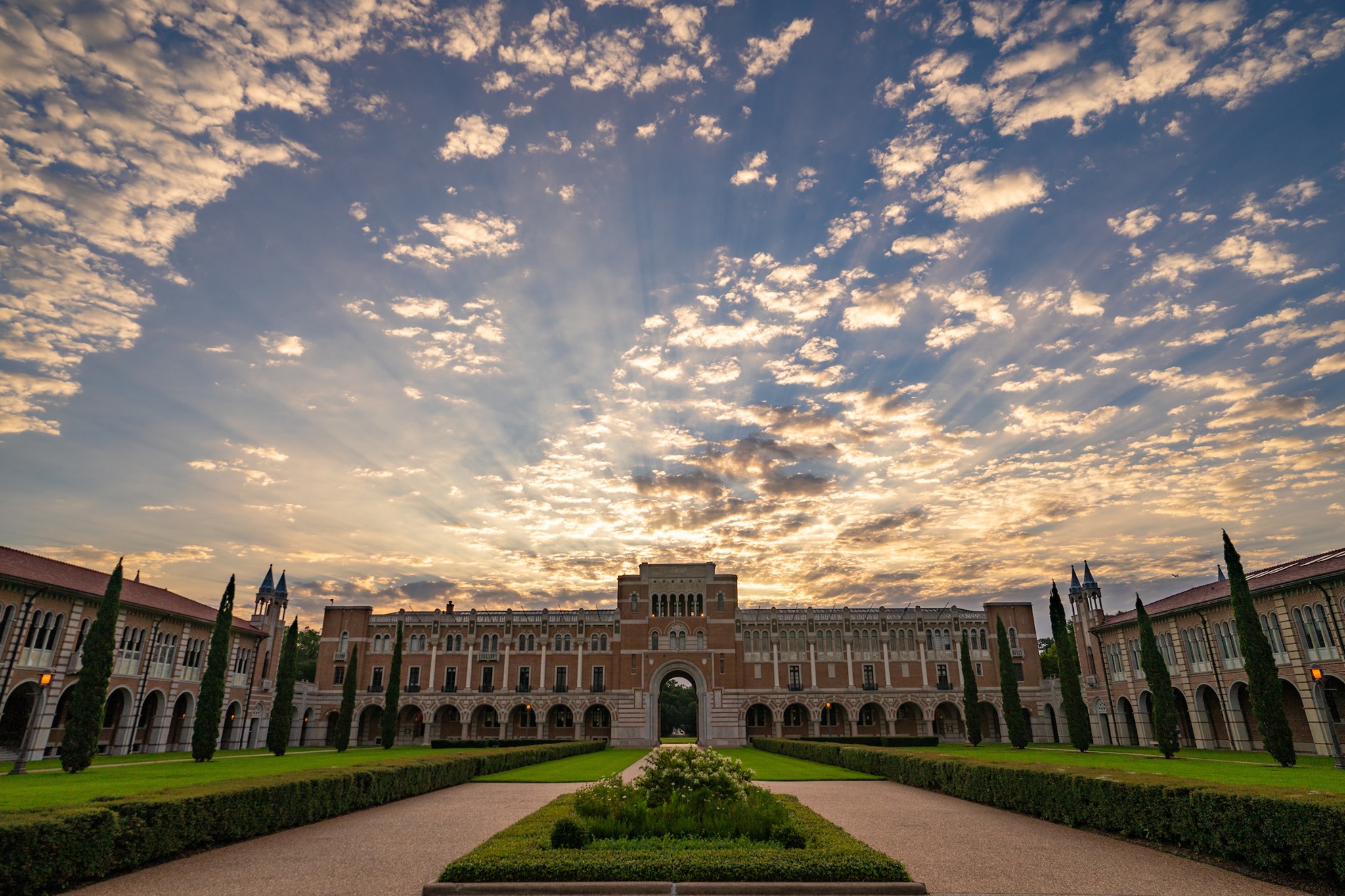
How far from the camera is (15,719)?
110 ft

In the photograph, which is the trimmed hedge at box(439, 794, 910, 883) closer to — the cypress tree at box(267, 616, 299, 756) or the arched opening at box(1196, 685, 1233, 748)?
the cypress tree at box(267, 616, 299, 756)

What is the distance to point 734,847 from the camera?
10359 mm

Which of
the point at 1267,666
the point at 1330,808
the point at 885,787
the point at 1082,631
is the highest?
the point at 1082,631

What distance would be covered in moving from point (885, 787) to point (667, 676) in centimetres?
3874

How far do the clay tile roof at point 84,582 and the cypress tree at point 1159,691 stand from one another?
4973 cm

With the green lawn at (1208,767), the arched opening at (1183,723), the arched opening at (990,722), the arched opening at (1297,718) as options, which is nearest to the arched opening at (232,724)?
the green lawn at (1208,767)

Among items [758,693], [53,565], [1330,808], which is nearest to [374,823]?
[1330,808]

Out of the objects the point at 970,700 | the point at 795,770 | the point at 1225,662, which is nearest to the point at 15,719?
the point at 795,770

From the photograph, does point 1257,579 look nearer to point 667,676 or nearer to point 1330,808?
point 1330,808

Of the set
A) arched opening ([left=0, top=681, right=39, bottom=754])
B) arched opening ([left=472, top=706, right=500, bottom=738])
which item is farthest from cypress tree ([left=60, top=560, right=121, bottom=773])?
arched opening ([left=472, top=706, right=500, bottom=738])

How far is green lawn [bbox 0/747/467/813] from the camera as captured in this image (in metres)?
13.4

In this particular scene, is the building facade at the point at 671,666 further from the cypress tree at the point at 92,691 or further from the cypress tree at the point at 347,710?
the cypress tree at the point at 92,691

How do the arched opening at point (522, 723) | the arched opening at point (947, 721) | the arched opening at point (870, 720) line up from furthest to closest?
the arched opening at point (522, 723), the arched opening at point (870, 720), the arched opening at point (947, 721)

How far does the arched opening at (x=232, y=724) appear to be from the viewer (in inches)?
1922
